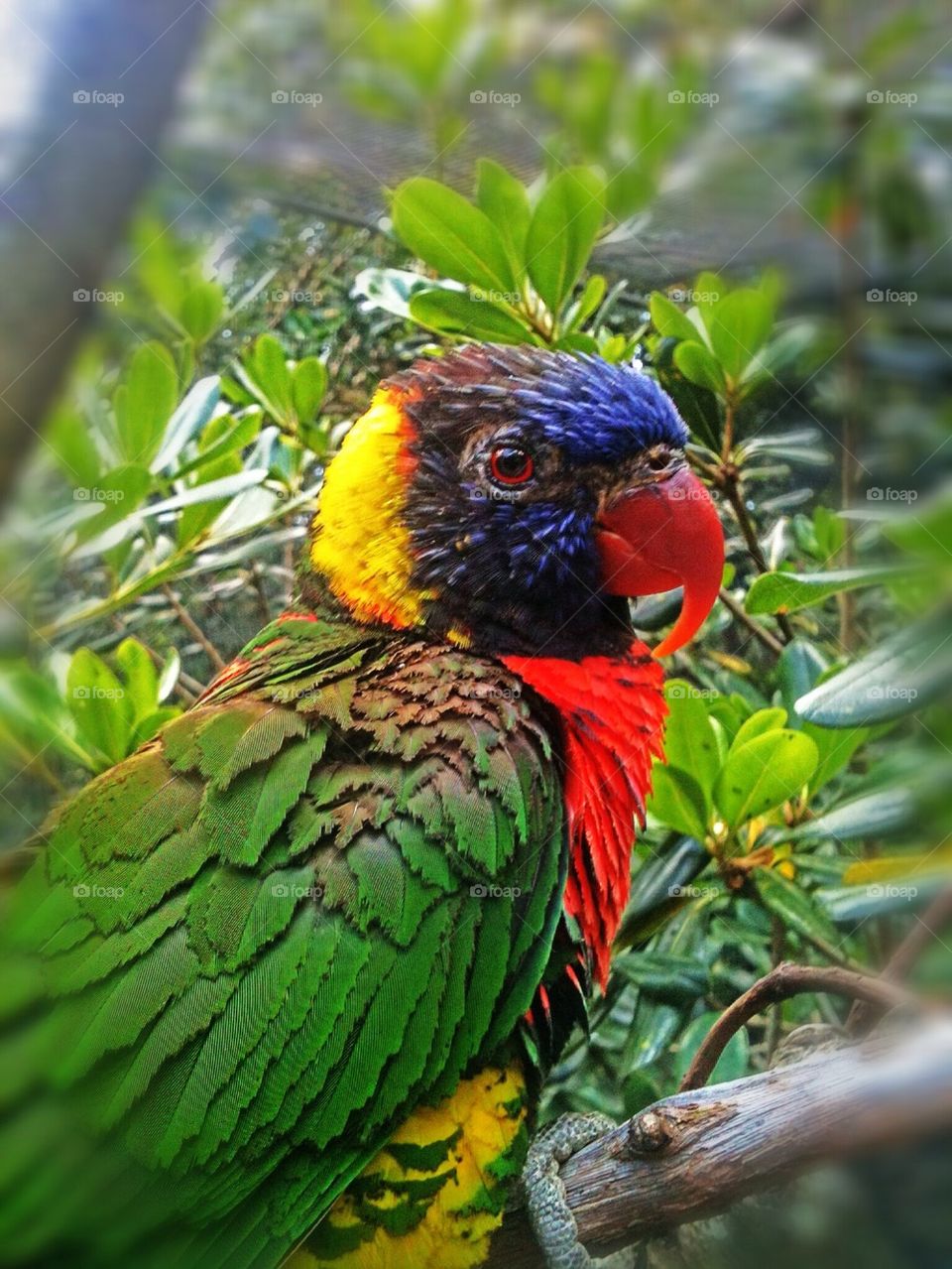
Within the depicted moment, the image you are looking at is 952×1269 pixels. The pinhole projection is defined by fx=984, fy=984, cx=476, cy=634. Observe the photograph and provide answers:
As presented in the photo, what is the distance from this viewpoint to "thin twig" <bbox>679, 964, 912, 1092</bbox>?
1.21m

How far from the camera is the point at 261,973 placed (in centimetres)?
104

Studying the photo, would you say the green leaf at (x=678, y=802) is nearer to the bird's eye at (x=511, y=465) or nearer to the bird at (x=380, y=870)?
the bird at (x=380, y=870)

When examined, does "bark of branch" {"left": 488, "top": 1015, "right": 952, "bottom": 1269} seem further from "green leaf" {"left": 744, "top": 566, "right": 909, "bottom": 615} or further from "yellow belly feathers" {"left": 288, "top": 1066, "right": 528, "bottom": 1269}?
"green leaf" {"left": 744, "top": 566, "right": 909, "bottom": 615}

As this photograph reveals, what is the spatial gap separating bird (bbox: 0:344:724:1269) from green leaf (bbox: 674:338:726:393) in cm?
13

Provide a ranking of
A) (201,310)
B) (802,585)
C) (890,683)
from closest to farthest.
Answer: (890,683), (802,585), (201,310)

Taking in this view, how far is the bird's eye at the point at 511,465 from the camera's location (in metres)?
1.28

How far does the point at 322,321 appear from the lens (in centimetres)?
155

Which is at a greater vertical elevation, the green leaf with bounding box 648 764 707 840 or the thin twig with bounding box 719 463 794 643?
the thin twig with bounding box 719 463 794 643

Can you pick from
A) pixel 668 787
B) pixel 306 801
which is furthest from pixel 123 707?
pixel 668 787

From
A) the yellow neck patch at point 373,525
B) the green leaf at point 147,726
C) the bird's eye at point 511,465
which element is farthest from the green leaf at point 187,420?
the bird's eye at point 511,465

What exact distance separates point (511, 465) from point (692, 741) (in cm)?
46

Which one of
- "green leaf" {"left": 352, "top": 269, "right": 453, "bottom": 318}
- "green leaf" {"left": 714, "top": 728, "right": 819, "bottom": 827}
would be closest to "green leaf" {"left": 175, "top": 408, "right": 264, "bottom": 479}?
"green leaf" {"left": 352, "top": 269, "right": 453, "bottom": 318}

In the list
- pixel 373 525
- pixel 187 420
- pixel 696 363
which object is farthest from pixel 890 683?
pixel 187 420

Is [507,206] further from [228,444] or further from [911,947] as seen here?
[911,947]
